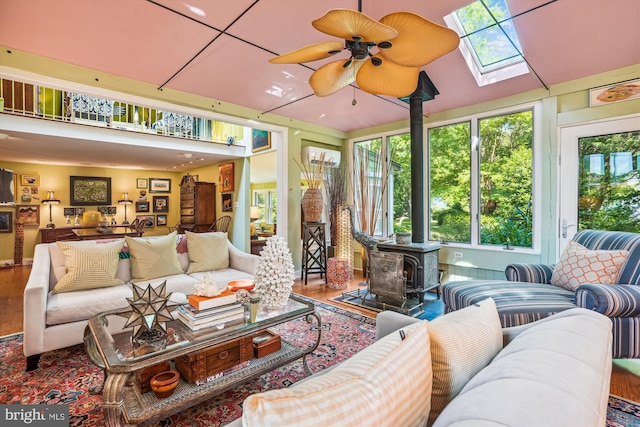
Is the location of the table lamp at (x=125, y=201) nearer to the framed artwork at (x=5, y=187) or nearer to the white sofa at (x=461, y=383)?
the framed artwork at (x=5, y=187)

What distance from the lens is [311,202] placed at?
15.6 ft

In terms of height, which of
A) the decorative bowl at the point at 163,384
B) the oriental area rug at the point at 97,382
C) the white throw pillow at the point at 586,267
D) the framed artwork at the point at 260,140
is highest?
the framed artwork at the point at 260,140

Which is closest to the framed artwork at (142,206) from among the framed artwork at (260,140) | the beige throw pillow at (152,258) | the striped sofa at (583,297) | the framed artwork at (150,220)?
the framed artwork at (150,220)

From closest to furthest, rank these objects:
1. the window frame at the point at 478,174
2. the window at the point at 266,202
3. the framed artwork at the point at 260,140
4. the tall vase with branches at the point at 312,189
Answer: the window frame at the point at 478,174, the tall vase with branches at the point at 312,189, the framed artwork at the point at 260,140, the window at the point at 266,202

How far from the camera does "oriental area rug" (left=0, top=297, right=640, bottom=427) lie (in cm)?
172

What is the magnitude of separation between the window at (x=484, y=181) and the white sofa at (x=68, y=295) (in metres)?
2.93

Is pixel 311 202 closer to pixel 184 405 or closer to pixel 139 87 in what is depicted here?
pixel 139 87

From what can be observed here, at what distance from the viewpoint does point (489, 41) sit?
354 cm

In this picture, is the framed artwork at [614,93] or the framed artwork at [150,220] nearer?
the framed artwork at [614,93]

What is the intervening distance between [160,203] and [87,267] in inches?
276

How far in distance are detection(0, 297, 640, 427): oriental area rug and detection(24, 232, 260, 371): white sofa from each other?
0.18m

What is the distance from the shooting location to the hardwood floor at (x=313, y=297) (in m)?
2.05

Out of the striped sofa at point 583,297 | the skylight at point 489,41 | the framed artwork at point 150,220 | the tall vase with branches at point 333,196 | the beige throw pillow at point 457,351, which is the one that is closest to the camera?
the beige throw pillow at point 457,351

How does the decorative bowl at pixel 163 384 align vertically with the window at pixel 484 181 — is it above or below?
below
